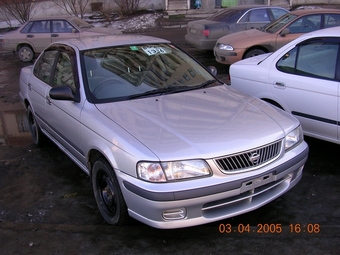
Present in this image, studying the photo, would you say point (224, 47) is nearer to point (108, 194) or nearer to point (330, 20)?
point (330, 20)

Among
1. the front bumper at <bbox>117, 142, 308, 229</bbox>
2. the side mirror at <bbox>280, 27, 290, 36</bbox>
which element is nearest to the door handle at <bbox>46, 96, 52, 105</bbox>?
the front bumper at <bbox>117, 142, 308, 229</bbox>

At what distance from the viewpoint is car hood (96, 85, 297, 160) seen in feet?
10.6

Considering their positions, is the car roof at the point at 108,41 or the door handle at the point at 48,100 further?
the door handle at the point at 48,100

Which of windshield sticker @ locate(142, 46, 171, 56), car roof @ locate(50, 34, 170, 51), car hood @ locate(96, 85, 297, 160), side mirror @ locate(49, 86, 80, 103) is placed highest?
car roof @ locate(50, 34, 170, 51)

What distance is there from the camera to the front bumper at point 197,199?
3.06 metres

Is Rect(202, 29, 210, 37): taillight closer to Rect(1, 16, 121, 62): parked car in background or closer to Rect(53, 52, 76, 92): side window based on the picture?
Rect(1, 16, 121, 62): parked car in background

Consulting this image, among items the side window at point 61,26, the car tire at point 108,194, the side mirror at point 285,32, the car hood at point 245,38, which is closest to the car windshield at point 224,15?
the car hood at point 245,38

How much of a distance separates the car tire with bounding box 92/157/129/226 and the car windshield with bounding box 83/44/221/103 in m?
0.76

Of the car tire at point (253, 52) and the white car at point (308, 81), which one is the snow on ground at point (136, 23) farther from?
the white car at point (308, 81)

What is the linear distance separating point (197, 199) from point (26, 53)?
12.2m

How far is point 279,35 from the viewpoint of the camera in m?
9.61

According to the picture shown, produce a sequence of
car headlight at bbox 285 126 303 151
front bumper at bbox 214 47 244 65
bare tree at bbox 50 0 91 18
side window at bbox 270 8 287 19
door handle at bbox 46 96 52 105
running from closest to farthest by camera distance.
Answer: car headlight at bbox 285 126 303 151
door handle at bbox 46 96 52 105
front bumper at bbox 214 47 244 65
side window at bbox 270 8 287 19
bare tree at bbox 50 0 91 18

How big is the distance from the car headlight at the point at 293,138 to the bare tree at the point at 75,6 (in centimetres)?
1876

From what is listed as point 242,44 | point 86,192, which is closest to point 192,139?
point 86,192
